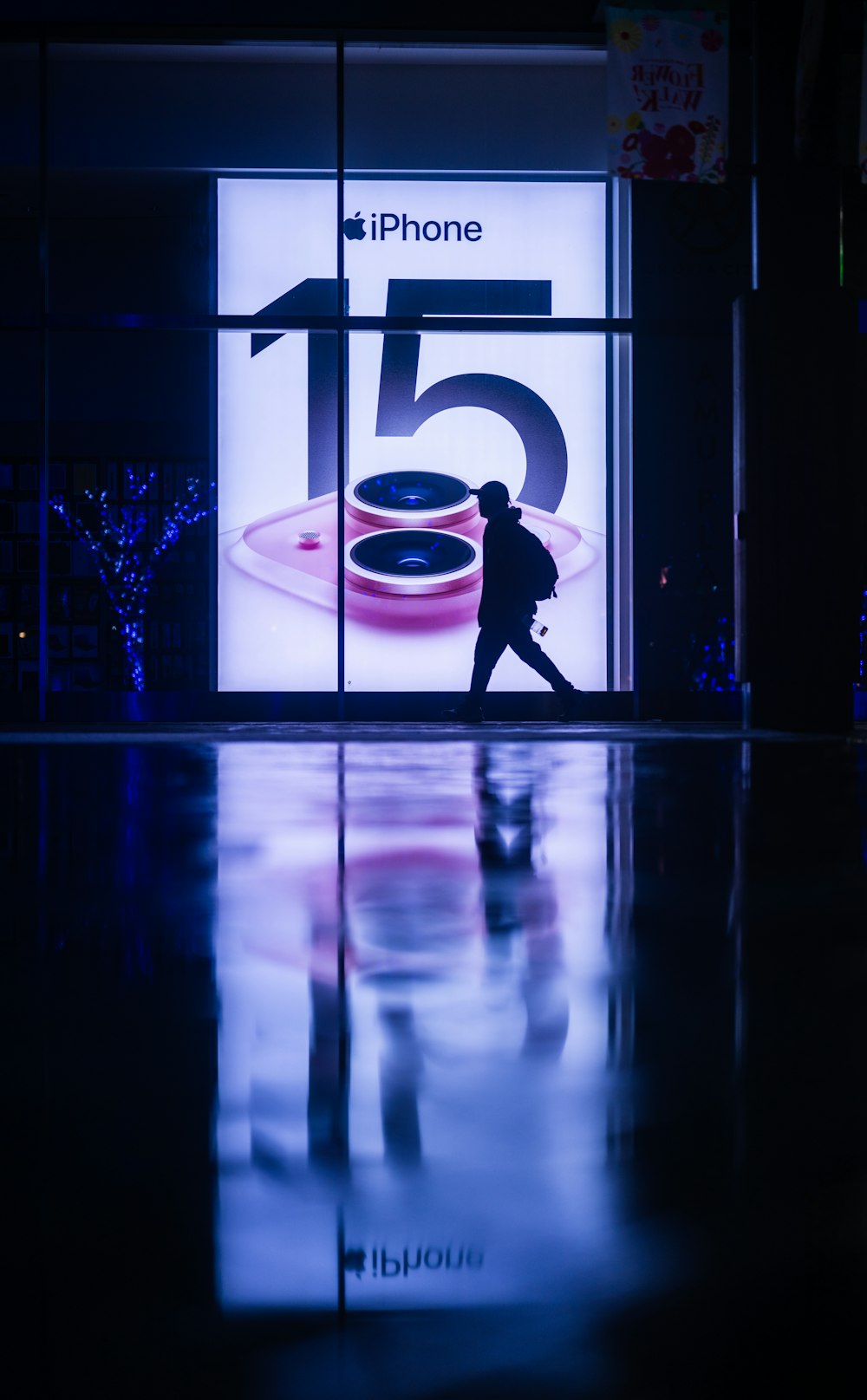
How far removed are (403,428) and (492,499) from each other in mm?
1789

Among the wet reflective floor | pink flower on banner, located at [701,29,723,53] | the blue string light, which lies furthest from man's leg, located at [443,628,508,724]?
the wet reflective floor

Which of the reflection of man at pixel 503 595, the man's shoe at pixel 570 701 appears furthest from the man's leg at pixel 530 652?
the man's shoe at pixel 570 701

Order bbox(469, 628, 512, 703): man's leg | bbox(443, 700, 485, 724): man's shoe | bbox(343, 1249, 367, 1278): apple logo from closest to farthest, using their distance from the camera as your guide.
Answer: bbox(343, 1249, 367, 1278): apple logo
bbox(469, 628, 512, 703): man's leg
bbox(443, 700, 485, 724): man's shoe

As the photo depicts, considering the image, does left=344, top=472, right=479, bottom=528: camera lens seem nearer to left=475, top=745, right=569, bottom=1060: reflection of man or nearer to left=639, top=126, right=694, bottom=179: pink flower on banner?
left=639, top=126, right=694, bottom=179: pink flower on banner

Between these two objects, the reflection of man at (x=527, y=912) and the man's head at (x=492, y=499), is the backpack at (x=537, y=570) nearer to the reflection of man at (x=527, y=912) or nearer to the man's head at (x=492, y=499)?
the man's head at (x=492, y=499)

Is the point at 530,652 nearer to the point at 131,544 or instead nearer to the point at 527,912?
the point at 131,544

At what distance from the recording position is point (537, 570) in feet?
35.5

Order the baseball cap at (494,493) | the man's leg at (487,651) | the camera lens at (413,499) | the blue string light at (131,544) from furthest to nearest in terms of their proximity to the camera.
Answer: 1. the blue string light at (131,544)
2. the camera lens at (413,499)
3. the man's leg at (487,651)
4. the baseball cap at (494,493)

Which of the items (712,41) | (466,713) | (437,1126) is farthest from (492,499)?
(437,1126)

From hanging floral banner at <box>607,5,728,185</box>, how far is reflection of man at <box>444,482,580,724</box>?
2.42 meters

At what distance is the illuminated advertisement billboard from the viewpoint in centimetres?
1212

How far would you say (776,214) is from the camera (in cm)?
977

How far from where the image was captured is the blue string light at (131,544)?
40.6 feet

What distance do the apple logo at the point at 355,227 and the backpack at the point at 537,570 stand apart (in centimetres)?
323
